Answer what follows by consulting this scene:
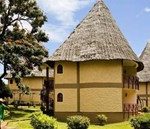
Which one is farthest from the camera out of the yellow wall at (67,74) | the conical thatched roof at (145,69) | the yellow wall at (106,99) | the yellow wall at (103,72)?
the conical thatched roof at (145,69)

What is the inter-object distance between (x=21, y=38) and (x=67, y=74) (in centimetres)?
722

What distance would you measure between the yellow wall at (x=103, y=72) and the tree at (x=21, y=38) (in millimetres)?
7399

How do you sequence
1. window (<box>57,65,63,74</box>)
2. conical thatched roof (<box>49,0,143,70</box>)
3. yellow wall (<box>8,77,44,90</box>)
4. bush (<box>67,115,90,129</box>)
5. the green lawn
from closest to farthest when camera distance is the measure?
bush (<box>67,115,90,129</box>), the green lawn, conical thatched roof (<box>49,0,143,70</box>), window (<box>57,65,63,74</box>), yellow wall (<box>8,77,44,90</box>)

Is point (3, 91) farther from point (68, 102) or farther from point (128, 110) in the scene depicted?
point (128, 110)

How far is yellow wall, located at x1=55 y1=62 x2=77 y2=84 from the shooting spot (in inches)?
1576

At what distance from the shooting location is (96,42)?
39625 millimetres

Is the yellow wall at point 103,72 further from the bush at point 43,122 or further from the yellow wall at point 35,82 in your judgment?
the yellow wall at point 35,82

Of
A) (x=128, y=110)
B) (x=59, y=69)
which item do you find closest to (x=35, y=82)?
(x=59, y=69)

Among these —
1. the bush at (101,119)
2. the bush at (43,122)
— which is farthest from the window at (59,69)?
the bush at (43,122)

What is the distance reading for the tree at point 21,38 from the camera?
142 feet

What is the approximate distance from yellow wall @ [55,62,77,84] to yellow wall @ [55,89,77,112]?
0.89 m

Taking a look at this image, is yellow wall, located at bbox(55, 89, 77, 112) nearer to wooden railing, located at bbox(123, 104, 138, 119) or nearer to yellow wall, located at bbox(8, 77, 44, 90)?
wooden railing, located at bbox(123, 104, 138, 119)

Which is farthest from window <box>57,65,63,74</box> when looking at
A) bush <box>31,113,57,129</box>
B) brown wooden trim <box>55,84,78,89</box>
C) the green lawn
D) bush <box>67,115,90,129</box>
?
bush <box>31,113,57,129</box>

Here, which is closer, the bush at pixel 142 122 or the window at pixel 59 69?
the bush at pixel 142 122
